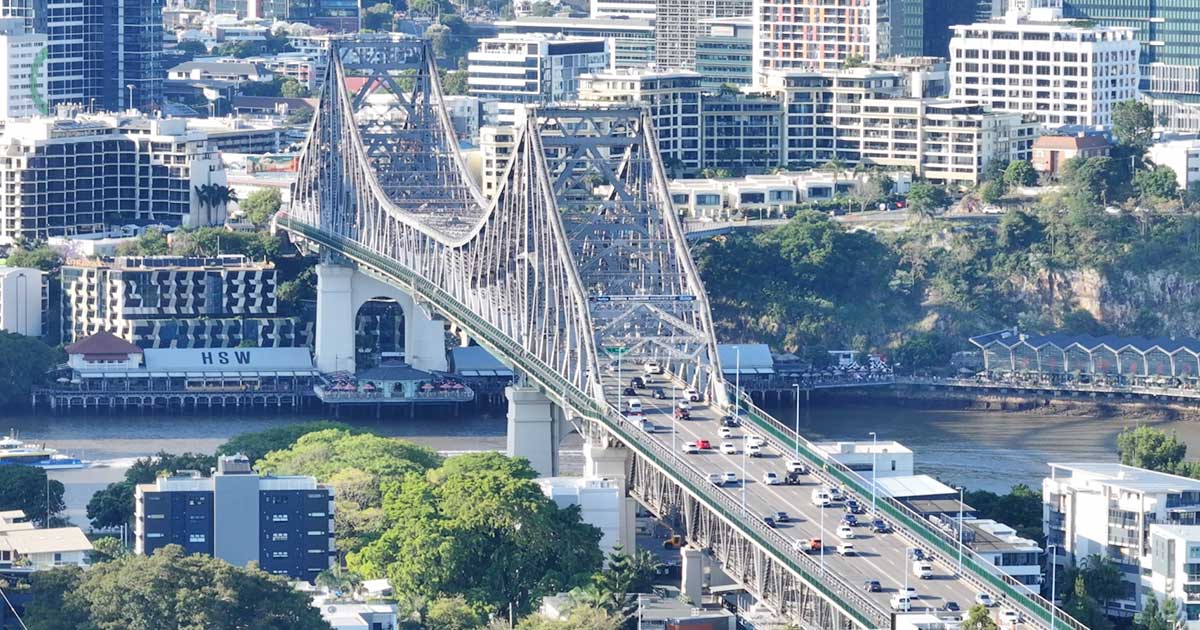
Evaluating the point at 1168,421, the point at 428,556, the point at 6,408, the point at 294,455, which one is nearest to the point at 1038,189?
the point at 1168,421

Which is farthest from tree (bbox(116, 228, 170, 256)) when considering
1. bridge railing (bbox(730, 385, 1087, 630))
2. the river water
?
bridge railing (bbox(730, 385, 1087, 630))

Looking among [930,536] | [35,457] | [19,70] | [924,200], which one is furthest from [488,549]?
[19,70]

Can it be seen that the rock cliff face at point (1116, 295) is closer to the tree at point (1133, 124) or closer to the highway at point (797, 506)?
the tree at point (1133, 124)

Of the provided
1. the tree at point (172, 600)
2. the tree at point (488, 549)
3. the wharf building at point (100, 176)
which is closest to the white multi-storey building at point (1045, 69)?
the wharf building at point (100, 176)

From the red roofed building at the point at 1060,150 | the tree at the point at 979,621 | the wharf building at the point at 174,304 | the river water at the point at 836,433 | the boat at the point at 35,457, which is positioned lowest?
the river water at the point at 836,433

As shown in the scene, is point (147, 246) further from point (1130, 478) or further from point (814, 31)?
point (1130, 478)
